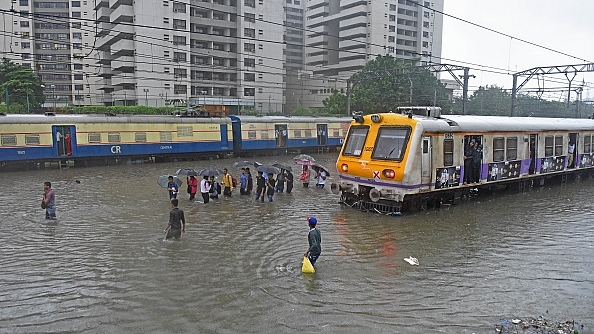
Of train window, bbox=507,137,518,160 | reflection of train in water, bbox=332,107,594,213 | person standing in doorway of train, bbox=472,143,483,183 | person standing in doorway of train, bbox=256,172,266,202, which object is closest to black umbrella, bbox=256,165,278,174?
person standing in doorway of train, bbox=256,172,266,202

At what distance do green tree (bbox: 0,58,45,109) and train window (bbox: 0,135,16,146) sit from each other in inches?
920

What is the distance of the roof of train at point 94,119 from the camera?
23594 millimetres

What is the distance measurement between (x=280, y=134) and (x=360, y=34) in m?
48.2

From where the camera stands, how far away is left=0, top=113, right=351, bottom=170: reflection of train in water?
78.3 ft

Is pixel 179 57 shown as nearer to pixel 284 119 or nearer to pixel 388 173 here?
pixel 284 119

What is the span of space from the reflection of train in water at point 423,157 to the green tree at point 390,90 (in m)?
32.2

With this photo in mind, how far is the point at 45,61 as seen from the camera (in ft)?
234

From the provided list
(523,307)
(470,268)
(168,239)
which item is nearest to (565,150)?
(470,268)

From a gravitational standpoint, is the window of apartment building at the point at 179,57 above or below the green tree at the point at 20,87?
above

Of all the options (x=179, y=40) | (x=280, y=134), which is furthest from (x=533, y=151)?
(x=179, y=40)

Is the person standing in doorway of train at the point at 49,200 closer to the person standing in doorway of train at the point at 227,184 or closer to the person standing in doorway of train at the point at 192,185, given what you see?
the person standing in doorway of train at the point at 192,185

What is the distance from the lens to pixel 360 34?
253 ft

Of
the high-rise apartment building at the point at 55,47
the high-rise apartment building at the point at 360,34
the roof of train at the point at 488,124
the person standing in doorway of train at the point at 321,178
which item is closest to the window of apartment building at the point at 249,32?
the high-rise apartment building at the point at 360,34

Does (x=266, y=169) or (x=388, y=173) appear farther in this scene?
(x=266, y=169)
